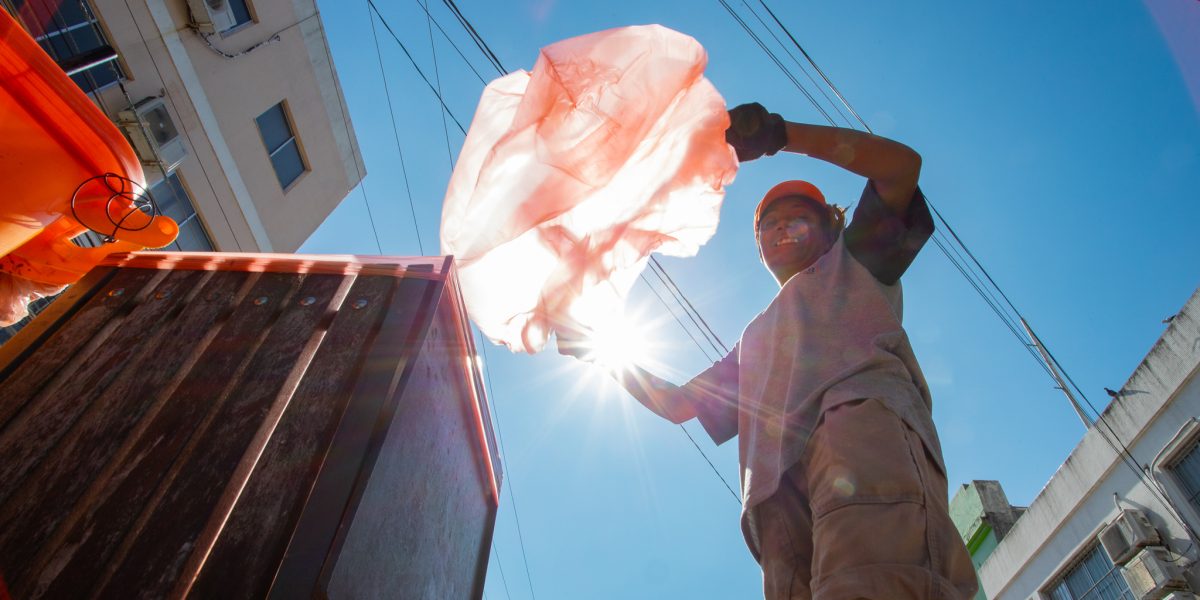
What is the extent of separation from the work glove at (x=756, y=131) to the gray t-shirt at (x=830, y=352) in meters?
0.40

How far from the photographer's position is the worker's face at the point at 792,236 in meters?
2.52

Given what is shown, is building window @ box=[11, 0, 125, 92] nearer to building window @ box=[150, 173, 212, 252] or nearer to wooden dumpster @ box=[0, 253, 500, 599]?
building window @ box=[150, 173, 212, 252]

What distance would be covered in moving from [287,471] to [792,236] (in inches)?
77.5

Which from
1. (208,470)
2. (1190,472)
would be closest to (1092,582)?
(1190,472)

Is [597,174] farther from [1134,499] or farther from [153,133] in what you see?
[1134,499]

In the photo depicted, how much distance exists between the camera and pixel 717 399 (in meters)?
2.50

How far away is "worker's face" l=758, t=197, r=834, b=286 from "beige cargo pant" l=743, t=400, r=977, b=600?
989 mm

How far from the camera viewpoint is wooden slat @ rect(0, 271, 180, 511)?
158cm

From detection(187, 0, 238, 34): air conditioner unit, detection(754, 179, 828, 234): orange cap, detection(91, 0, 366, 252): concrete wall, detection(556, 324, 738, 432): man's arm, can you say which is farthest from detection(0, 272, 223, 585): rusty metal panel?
detection(187, 0, 238, 34): air conditioner unit

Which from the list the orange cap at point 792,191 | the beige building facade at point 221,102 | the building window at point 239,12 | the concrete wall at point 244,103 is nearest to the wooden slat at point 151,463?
the orange cap at point 792,191

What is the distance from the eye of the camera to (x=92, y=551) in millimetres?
1334

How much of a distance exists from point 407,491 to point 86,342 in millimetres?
1163

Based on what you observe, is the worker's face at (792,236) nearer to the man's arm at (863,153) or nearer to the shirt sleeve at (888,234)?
the shirt sleeve at (888,234)

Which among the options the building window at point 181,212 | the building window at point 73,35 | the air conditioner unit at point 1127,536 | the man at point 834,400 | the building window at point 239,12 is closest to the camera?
the man at point 834,400
